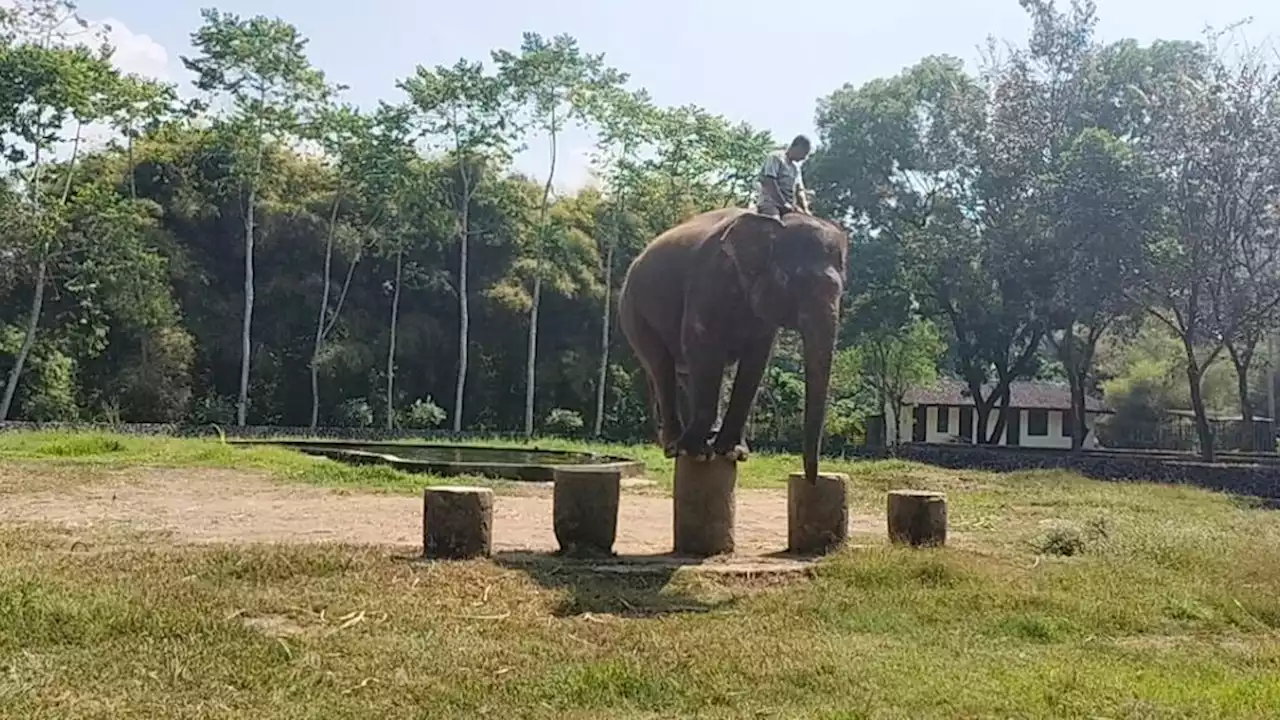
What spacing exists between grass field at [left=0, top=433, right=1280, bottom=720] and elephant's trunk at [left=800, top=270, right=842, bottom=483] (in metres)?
0.83

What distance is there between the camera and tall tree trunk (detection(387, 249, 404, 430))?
33.7m

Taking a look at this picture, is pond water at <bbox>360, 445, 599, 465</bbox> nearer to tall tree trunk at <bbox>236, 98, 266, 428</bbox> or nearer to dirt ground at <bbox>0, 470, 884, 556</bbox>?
dirt ground at <bbox>0, 470, 884, 556</bbox>

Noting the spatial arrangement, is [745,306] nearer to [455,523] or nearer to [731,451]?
[731,451]

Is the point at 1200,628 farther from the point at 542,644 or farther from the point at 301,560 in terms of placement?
the point at 301,560

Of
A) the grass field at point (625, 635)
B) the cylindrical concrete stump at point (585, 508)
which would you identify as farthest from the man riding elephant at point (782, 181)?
the grass field at point (625, 635)

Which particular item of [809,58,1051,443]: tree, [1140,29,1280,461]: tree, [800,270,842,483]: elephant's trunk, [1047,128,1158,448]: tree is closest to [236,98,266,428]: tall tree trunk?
[809,58,1051,443]: tree

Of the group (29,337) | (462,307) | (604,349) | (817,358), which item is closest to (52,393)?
(29,337)

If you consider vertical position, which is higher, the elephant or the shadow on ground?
the elephant

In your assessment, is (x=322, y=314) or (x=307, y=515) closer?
(x=307, y=515)

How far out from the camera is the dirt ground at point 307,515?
9344mm

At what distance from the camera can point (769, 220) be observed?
8555 mm

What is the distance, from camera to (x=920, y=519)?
9.08 meters

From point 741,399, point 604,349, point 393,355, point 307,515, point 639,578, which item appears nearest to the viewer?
point 639,578

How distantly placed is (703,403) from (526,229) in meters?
28.4
